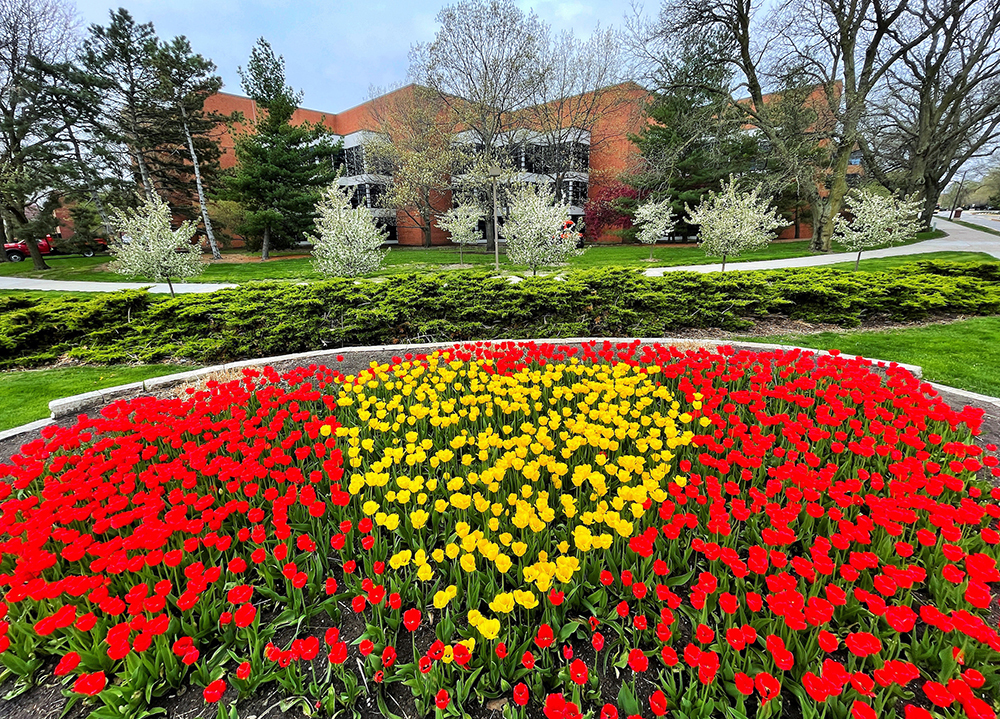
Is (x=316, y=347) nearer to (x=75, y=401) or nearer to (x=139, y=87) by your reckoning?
(x=75, y=401)

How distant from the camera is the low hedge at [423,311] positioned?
696cm

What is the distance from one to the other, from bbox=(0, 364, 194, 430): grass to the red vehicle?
29.2m

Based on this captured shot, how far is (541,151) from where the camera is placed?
2994cm

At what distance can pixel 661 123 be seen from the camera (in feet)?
94.7

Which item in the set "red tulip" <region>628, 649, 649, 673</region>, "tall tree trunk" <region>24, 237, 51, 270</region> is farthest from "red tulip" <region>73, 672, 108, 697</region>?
"tall tree trunk" <region>24, 237, 51, 270</region>

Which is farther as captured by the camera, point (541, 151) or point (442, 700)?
point (541, 151)

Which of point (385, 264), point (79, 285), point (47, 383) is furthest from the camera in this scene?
point (385, 264)

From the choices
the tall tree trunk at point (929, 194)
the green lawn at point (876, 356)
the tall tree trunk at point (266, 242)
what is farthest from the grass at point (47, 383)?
the tall tree trunk at point (929, 194)

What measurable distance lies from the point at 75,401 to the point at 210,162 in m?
28.6

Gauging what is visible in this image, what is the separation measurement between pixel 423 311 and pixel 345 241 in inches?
179

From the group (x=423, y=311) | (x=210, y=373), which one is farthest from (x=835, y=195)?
(x=210, y=373)

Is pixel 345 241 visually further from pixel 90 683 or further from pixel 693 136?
pixel 693 136

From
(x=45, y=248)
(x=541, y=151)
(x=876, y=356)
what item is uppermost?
(x=541, y=151)

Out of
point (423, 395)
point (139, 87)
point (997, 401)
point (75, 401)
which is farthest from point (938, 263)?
point (139, 87)
